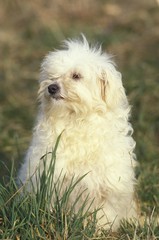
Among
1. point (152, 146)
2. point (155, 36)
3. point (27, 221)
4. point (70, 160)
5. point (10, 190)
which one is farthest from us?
point (155, 36)

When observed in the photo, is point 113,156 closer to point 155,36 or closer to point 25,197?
point 25,197

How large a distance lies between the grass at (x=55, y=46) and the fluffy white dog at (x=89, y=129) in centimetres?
32

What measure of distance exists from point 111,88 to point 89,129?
358 mm

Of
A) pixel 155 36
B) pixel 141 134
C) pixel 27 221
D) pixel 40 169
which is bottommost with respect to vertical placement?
pixel 27 221

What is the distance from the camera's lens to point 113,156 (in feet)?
16.5

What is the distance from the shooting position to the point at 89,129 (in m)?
5.01

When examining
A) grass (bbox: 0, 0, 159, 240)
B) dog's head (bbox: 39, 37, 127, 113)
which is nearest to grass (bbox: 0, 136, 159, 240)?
grass (bbox: 0, 0, 159, 240)

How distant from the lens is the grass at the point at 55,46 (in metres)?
4.93

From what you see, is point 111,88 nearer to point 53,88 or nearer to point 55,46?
point 53,88

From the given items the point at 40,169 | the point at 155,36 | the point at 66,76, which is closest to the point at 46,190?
the point at 40,169

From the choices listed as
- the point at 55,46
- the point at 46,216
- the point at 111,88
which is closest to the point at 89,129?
the point at 111,88

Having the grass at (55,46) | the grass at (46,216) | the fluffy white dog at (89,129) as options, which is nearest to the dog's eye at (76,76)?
the fluffy white dog at (89,129)

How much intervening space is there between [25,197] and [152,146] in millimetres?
2841

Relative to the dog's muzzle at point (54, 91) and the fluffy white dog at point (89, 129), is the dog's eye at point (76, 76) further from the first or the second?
the dog's muzzle at point (54, 91)
